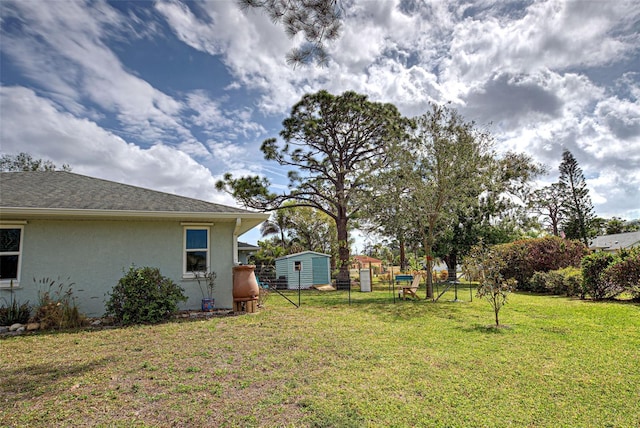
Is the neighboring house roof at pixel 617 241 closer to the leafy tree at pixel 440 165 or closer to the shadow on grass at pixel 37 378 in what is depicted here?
the leafy tree at pixel 440 165

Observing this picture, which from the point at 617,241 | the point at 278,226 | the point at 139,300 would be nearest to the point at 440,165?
the point at 139,300

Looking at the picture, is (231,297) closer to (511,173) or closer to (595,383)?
(595,383)

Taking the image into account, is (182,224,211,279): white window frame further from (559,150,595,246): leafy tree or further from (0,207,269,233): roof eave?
(559,150,595,246): leafy tree

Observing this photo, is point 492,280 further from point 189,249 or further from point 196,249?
point 189,249

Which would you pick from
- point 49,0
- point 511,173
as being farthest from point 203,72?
point 511,173

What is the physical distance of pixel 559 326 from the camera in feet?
22.3

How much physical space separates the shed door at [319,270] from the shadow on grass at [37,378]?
614 inches

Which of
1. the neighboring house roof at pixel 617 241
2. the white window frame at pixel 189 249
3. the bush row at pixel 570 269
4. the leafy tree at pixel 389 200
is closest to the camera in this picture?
the white window frame at pixel 189 249

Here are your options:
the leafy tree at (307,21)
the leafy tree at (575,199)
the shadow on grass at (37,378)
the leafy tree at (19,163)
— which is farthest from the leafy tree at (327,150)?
the leafy tree at (19,163)

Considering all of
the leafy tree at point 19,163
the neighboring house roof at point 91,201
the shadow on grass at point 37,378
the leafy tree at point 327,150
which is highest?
the leafy tree at point 19,163

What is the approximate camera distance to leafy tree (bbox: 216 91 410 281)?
1933 centimetres

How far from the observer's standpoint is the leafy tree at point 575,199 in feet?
90.3

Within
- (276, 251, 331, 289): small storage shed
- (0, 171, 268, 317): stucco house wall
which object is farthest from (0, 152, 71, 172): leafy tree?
(0, 171, 268, 317): stucco house wall

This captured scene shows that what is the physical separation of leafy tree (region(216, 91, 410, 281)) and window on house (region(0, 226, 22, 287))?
11659mm
